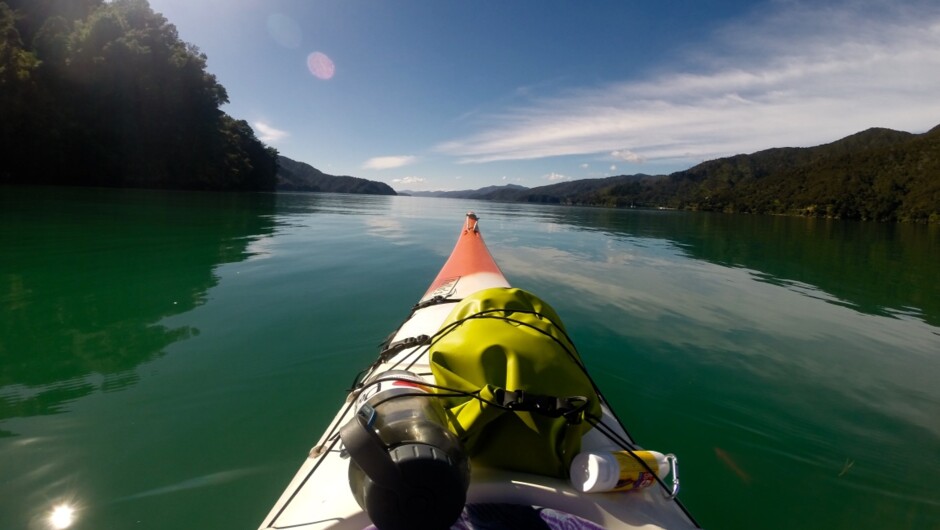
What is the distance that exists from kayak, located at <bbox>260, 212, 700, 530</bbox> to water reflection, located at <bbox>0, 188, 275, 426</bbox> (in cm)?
299

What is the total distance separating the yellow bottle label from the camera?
1.49m

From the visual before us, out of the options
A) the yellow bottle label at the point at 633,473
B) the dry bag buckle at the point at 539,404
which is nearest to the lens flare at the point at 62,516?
the dry bag buckle at the point at 539,404

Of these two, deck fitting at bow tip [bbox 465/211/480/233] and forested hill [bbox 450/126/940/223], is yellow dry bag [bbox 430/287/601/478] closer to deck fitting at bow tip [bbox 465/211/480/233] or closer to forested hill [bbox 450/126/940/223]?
deck fitting at bow tip [bbox 465/211/480/233]

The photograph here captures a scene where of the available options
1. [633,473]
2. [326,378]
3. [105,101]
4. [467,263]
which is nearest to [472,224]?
[467,263]

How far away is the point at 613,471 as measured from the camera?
1.44m

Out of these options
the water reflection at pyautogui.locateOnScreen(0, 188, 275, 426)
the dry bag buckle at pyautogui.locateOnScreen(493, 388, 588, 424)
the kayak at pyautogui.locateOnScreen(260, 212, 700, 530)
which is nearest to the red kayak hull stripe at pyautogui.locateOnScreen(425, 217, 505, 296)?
the water reflection at pyautogui.locateOnScreen(0, 188, 275, 426)

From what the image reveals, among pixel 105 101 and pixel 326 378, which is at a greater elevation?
pixel 105 101

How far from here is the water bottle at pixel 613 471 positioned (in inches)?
56.6

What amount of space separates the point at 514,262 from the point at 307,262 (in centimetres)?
474

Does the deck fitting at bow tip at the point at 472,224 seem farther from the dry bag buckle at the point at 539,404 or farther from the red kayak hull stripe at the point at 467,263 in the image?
the dry bag buckle at the point at 539,404

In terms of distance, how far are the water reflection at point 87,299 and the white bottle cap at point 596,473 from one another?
365cm

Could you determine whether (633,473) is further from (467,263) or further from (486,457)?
(467,263)

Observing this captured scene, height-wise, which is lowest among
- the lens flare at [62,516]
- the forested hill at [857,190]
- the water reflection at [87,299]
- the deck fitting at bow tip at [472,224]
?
the lens flare at [62,516]

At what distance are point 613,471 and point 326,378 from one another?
2.88m
